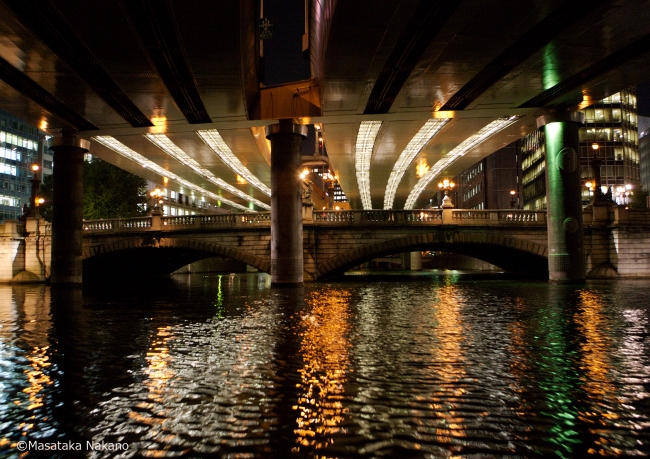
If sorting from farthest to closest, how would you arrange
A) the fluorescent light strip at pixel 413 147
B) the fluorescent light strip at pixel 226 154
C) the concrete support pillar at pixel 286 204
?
the fluorescent light strip at pixel 226 154 → the fluorescent light strip at pixel 413 147 → the concrete support pillar at pixel 286 204

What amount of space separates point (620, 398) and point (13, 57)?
23.8 meters

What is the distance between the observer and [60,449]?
4707mm

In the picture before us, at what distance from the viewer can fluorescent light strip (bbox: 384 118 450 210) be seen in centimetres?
3531

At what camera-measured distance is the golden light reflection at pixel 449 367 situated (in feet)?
16.8

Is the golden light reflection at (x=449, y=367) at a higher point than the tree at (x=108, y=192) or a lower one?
lower

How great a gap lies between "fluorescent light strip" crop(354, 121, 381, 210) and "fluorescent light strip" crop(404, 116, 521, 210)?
22.6 ft

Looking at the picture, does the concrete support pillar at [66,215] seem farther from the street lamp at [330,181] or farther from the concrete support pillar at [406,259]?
the concrete support pillar at [406,259]

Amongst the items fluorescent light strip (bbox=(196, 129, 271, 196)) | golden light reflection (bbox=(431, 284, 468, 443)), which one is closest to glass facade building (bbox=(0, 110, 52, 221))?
fluorescent light strip (bbox=(196, 129, 271, 196))

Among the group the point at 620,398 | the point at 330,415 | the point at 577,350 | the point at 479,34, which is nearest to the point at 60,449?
the point at 330,415

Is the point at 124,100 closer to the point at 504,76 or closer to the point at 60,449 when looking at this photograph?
Result: the point at 504,76

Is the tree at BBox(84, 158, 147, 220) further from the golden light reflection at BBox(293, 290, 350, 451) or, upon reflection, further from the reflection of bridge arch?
the golden light reflection at BBox(293, 290, 350, 451)

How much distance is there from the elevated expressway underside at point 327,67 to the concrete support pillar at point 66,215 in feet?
5.58

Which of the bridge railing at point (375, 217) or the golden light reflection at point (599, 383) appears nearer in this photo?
the golden light reflection at point (599, 383)

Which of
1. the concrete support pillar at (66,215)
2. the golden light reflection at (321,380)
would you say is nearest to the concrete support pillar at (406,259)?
the concrete support pillar at (66,215)
